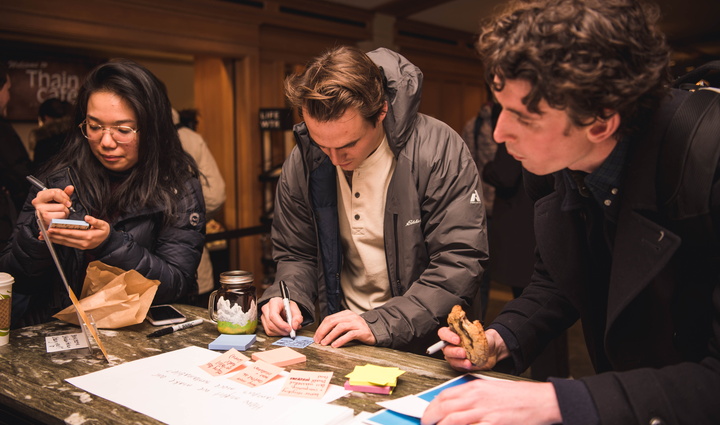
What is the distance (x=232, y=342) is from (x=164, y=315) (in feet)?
1.16

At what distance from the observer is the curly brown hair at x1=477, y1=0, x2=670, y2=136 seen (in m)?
0.97

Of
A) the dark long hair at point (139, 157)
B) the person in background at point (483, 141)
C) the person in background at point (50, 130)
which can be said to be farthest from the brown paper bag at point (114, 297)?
the person in background at point (483, 141)

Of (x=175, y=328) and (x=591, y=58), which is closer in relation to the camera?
(x=591, y=58)

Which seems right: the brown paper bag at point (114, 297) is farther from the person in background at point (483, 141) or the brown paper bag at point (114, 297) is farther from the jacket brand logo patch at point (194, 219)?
the person in background at point (483, 141)

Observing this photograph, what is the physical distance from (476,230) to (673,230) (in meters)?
0.73

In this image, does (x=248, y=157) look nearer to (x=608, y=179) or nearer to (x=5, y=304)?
(x=5, y=304)

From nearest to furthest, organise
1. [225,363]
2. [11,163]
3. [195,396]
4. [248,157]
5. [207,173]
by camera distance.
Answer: [195,396] < [225,363] < [11,163] < [207,173] < [248,157]

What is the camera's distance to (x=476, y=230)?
1.72 metres

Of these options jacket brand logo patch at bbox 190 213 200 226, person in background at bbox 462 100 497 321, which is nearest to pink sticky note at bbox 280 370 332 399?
jacket brand logo patch at bbox 190 213 200 226

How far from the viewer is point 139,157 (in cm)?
202

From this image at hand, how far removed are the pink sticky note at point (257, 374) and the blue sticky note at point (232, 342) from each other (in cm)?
15

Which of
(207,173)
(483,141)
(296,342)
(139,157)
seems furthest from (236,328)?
(483,141)

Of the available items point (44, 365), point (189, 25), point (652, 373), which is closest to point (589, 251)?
point (652, 373)

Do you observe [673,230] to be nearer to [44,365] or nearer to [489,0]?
[44,365]
